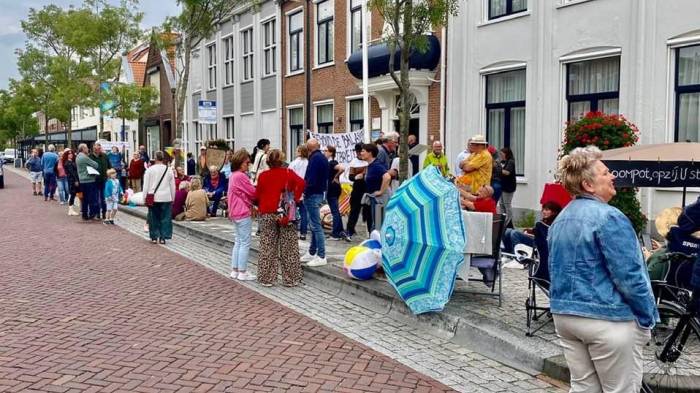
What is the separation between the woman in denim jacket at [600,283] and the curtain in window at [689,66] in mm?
9300

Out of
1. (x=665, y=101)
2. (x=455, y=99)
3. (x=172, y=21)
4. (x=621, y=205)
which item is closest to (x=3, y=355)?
(x=621, y=205)

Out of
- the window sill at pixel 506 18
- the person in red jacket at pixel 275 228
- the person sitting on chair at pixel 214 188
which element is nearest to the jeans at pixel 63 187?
the person sitting on chair at pixel 214 188

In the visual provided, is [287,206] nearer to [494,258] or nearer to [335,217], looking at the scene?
[494,258]

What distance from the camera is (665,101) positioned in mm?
11633

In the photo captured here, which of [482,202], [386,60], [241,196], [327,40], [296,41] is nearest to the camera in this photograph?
[482,202]

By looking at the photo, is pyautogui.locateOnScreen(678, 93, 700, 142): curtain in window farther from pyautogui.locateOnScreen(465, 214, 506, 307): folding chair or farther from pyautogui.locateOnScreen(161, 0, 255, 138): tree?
pyautogui.locateOnScreen(161, 0, 255, 138): tree

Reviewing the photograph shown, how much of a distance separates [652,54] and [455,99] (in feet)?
17.5

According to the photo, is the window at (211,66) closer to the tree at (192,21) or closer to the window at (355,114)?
the tree at (192,21)

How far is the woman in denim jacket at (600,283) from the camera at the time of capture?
3232mm

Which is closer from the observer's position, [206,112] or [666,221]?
[666,221]

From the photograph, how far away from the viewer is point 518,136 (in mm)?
15047

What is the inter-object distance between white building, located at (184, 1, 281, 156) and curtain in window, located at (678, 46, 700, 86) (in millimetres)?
16017

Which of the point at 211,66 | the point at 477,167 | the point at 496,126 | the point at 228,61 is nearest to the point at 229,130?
the point at 228,61

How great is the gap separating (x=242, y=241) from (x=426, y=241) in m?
3.51
